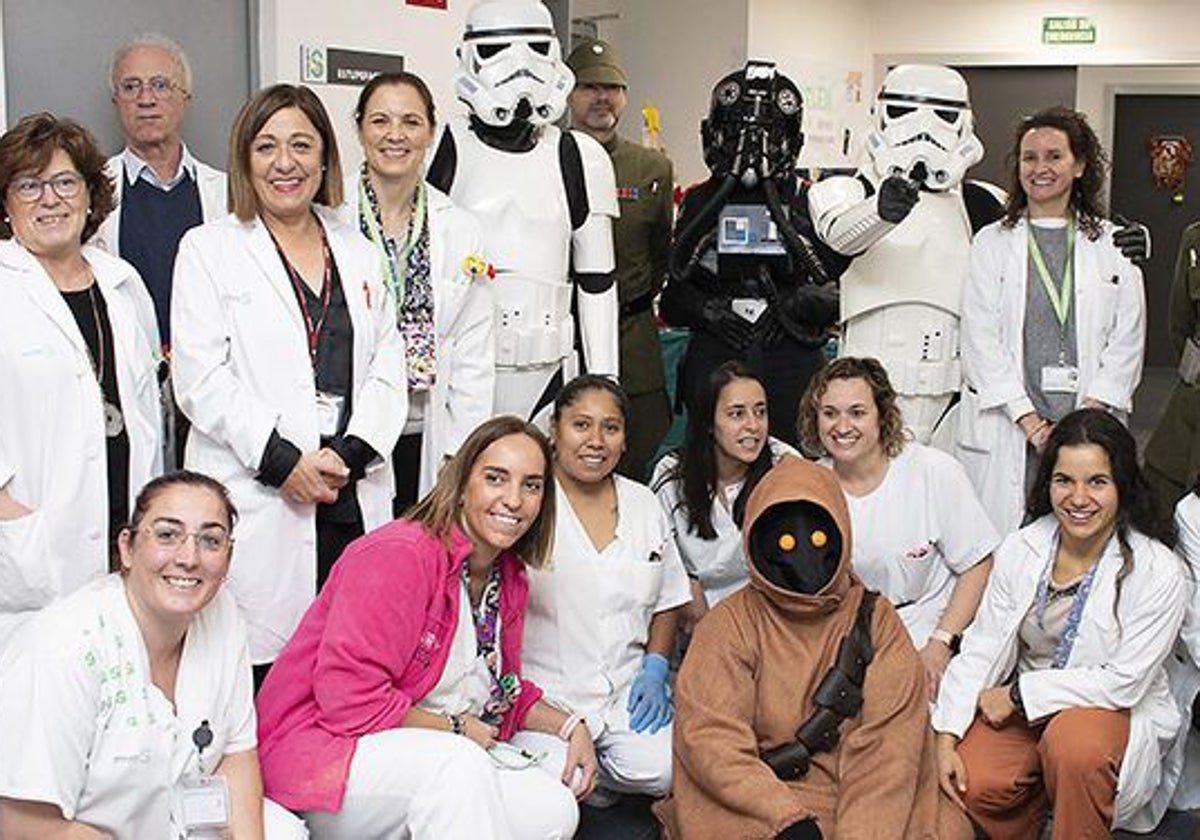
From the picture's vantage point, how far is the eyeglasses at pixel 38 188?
2600mm

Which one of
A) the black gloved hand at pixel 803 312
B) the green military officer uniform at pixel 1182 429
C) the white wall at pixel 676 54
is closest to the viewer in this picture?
the black gloved hand at pixel 803 312

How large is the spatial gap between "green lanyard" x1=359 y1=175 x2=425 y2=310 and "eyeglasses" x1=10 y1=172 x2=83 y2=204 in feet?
1.96

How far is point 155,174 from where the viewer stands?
3.34 metres

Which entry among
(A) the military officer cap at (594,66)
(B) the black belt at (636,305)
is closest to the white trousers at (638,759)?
(B) the black belt at (636,305)

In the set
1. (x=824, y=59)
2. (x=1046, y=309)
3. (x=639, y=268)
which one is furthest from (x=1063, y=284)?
(x=824, y=59)

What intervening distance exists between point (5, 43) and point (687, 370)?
178cm

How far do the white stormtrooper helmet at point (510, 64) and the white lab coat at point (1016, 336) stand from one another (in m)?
1.05

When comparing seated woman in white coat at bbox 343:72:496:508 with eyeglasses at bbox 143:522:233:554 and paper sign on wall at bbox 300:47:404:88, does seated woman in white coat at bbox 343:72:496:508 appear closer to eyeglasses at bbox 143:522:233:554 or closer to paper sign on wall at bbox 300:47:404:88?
eyeglasses at bbox 143:522:233:554

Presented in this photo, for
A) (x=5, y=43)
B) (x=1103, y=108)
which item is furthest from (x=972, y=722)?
(x=1103, y=108)

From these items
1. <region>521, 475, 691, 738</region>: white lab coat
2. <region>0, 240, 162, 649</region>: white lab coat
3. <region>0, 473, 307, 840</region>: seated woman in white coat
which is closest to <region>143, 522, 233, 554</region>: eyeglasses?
<region>0, 473, 307, 840</region>: seated woman in white coat

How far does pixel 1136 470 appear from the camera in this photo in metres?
2.89

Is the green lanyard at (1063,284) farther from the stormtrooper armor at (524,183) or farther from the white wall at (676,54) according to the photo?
the white wall at (676,54)

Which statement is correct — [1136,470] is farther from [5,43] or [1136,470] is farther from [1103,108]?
[1103,108]

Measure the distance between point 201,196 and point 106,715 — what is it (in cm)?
158
